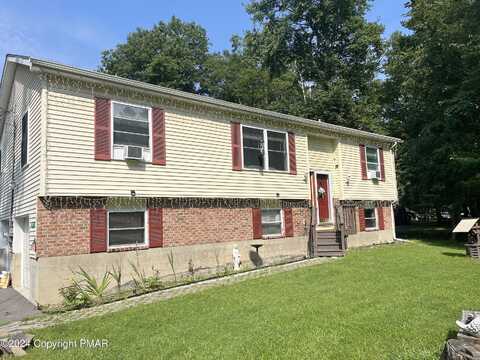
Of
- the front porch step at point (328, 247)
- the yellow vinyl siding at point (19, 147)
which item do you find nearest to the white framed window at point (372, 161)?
the front porch step at point (328, 247)

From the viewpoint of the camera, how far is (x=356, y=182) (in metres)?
17.2

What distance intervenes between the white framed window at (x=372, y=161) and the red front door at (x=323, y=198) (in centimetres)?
297

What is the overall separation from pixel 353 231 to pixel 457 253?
389 centimetres

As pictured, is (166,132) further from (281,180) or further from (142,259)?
(281,180)

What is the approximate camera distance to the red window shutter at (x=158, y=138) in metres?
10.8

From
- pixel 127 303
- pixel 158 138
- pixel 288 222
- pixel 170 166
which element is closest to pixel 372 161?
pixel 288 222

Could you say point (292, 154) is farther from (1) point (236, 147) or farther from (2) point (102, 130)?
(2) point (102, 130)

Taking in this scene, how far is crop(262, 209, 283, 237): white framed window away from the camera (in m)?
13.5

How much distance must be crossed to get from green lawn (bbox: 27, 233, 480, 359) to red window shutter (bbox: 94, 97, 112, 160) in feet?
13.4

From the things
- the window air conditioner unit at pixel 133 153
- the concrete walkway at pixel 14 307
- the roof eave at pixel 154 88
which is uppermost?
the roof eave at pixel 154 88

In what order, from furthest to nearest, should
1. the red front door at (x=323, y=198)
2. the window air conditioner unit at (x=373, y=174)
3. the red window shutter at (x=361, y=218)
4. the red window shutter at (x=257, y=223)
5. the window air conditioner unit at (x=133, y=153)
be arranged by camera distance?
the window air conditioner unit at (x=373, y=174) < the red window shutter at (x=361, y=218) < the red front door at (x=323, y=198) < the red window shutter at (x=257, y=223) < the window air conditioner unit at (x=133, y=153)

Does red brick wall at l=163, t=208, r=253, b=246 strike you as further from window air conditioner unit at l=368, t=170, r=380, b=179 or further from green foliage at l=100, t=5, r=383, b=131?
green foliage at l=100, t=5, r=383, b=131

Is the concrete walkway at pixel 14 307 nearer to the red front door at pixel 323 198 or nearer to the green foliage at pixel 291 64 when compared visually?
the red front door at pixel 323 198

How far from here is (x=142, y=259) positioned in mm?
10211
